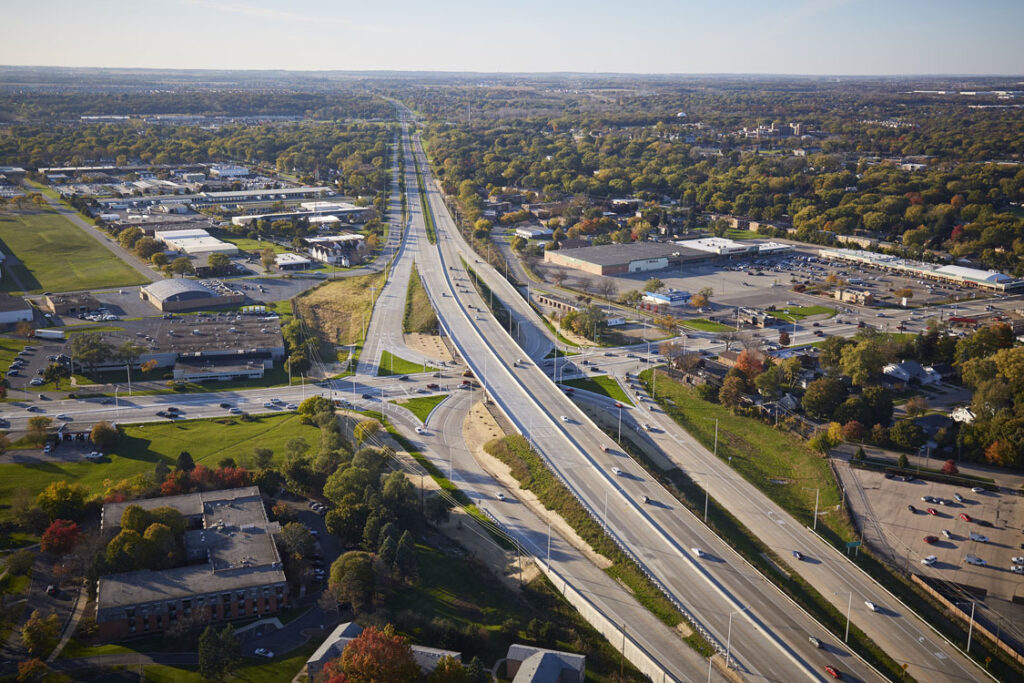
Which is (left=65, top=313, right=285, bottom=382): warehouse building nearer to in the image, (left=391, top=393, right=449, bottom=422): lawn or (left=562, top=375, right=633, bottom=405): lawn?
(left=391, top=393, right=449, bottom=422): lawn

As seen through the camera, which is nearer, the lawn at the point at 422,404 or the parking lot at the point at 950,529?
the parking lot at the point at 950,529

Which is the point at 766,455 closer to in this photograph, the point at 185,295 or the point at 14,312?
the point at 185,295

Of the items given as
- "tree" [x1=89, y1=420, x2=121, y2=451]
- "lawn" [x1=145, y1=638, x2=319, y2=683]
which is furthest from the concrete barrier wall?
"tree" [x1=89, y1=420, x2=121, y2=451]

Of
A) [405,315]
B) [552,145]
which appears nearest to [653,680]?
[405,315]

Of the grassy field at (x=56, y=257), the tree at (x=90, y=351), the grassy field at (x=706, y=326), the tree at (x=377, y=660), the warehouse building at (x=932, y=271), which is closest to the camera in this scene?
the tree at (x=377, y=660)

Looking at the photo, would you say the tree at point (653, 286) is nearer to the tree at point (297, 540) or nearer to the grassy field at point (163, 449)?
the grassy field at point (163, 449)

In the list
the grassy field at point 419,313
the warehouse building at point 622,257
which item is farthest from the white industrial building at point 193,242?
the warehouse building at point 622,257
